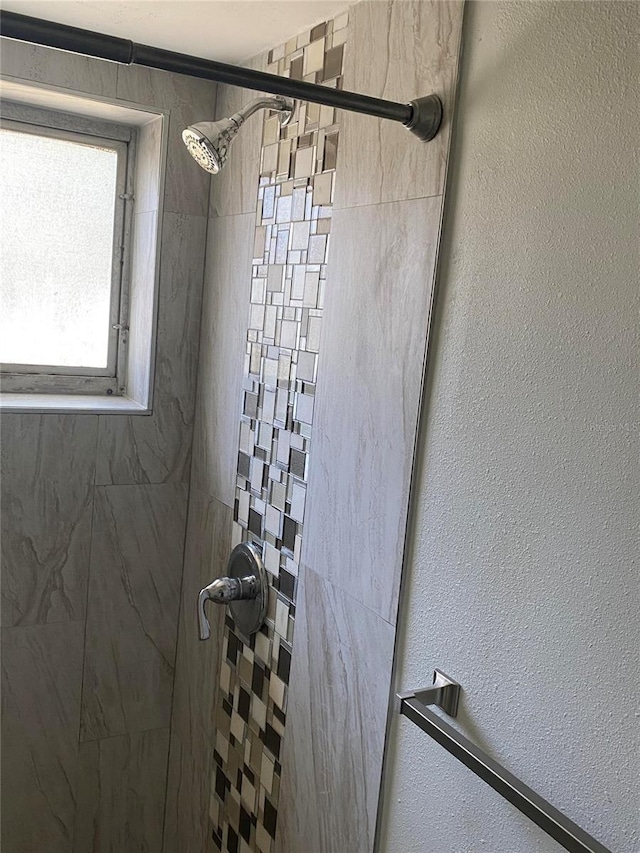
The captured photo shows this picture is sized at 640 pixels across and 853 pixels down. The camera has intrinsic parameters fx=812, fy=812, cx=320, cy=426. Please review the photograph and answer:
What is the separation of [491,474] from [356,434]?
0.34m

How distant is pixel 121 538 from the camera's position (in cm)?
202

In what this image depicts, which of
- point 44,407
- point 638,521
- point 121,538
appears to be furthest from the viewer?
point 121,538

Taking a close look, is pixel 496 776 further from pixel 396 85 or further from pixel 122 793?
pixel 122 793

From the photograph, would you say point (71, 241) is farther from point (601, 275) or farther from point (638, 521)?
point (638, 521)

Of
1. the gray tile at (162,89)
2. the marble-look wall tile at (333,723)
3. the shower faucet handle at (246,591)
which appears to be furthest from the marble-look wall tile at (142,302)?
the marble-look wall tile at (333,723)

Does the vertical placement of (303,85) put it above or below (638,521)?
above

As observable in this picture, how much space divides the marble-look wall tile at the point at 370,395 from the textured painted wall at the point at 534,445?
4cm

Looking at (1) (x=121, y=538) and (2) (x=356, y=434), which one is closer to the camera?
(2) (x=356, y=434)

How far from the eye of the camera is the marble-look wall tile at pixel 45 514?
1.88m

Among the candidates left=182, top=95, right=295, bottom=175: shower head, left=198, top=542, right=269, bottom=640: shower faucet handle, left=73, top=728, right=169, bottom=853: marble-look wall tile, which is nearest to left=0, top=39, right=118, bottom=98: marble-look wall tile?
left=182, top=95, right=295, bottom=175: shower head

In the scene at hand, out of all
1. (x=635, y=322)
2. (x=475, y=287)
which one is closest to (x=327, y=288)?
(x=475, y=287)

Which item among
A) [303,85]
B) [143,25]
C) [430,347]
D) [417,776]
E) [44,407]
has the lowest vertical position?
[417,776]

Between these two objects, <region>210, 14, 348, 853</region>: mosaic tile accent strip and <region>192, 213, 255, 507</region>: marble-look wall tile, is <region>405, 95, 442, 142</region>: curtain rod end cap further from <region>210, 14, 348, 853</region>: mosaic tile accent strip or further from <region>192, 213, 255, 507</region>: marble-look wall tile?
<region>192, 213, 255, 507</region>: marble-look wall tile

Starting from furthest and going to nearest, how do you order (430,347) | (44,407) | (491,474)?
(44,407)
(430,347)
(491,474)
